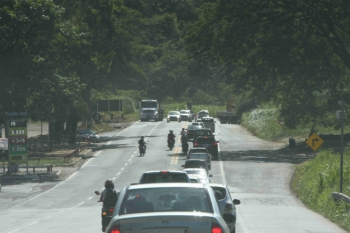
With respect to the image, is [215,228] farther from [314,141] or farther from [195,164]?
[314,141]

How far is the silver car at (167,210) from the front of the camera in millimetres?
9289

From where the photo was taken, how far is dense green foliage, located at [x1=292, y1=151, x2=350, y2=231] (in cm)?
2415

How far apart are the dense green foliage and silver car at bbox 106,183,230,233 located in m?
11.6

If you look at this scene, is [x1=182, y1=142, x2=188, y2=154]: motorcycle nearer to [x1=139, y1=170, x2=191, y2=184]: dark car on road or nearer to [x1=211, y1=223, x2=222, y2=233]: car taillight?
[x1=139, y1=170, x2=191, y2=184]: dark car on road

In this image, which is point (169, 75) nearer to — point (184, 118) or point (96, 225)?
point (184, 118)

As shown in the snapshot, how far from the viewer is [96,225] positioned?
20.8 metres

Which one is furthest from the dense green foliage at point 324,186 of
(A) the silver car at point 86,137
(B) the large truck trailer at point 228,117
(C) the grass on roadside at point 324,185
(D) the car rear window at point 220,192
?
(B) the large truck trailer at point 228,117

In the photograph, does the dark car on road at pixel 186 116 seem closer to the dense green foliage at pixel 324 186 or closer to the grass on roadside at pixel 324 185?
the grass on roadside at pixel 324 185

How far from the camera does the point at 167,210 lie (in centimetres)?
984

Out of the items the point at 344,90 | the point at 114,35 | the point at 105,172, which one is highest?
the point at 114,35

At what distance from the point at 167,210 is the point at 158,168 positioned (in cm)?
3604

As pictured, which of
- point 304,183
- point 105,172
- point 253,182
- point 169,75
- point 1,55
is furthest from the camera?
point 169,75

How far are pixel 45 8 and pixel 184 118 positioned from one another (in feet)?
177

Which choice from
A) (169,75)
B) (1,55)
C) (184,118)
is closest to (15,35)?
(1,55)
